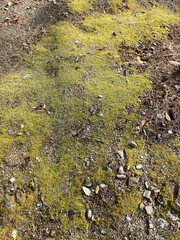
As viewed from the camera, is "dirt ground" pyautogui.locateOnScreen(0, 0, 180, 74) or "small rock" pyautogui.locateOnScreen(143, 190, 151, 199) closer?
"small rock" pyautogui.locateOnScreen(143, 190, 151, 199)

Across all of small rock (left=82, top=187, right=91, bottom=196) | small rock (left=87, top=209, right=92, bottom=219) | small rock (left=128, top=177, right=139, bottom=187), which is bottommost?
small rock (left=87, top=209, right=92, bottom=219)

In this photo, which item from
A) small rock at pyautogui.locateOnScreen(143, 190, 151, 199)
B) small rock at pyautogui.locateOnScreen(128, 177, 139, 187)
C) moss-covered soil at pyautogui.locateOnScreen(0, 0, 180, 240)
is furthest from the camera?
small rock at pyautogui.locateOnScreen(128, 177, 139, 187)

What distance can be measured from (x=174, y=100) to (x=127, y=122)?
1.43m

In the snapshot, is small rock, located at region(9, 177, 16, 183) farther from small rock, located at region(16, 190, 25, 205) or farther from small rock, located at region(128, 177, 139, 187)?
small rock, located at region(128, 177, 139, 187)

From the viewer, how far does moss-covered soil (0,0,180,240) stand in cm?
322

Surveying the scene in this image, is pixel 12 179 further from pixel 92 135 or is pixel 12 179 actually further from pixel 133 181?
pixel 133 181

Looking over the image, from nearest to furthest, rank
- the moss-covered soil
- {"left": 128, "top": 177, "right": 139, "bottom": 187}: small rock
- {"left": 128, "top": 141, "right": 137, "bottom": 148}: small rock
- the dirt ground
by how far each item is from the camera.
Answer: the moss-covered soil
{"left": 128, "top": 177, "right": 139, "bottom": 187}: small rock
{"left": 128, "top": 141, "right": 137, "bottom": 148}: small rock
the dirt ground

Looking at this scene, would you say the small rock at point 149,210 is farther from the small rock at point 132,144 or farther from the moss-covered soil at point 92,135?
the small rock at point 132,144

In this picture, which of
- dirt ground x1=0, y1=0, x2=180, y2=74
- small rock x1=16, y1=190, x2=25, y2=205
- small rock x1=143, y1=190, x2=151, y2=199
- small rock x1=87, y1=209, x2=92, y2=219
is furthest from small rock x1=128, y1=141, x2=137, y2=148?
dirt ground x1=0, y1=0, x2=180, y2=74

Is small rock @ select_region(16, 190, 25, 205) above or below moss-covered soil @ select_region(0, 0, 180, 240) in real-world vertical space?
below

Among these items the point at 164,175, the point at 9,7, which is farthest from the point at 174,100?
the point at 9,7

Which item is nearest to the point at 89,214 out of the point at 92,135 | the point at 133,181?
the point at 133,181

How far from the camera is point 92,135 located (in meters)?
4.05

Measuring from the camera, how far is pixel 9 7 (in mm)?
6594
